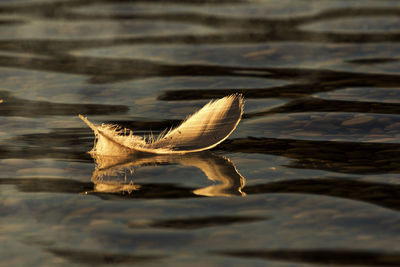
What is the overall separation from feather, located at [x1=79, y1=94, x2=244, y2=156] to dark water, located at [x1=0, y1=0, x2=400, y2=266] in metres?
0.05

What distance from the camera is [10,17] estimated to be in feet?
20.5

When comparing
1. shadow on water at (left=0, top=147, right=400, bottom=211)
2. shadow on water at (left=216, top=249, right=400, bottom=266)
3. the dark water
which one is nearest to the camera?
shadow on water at (left=216, top=249, right=400, bottom=266)

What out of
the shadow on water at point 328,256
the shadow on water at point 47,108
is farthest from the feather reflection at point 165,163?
the shadow on water at point 47,108

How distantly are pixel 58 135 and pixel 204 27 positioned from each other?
262 centimetres

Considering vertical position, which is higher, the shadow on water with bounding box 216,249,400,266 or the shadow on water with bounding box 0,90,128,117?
the shadow on water with bounding box 0,90,128,117

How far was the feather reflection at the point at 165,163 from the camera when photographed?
2684mm

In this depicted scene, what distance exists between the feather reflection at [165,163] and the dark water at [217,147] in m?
0.01

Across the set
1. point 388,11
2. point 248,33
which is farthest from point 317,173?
point 388,11

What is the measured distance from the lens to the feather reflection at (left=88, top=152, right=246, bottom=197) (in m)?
2.68

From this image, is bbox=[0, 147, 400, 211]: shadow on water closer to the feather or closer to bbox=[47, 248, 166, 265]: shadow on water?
the feather

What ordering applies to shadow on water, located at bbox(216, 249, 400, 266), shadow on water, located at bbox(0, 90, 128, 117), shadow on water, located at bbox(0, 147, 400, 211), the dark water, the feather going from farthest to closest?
shadow on water, located at bbox(0, 90, 128, 117), the feather, shadow on water, located at bbox(0, 147, 400, 211), the dark water, shadow on water, located at bbox(216, 249, 400, 266)

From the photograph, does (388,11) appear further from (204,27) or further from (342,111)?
(342,111)

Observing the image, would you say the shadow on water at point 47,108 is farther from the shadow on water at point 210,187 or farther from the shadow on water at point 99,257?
the shadow on water at point 99,257

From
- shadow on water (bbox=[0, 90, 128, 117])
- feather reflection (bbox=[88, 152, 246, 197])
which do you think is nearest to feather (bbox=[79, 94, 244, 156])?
feather reflection (bbox=[88, 152, 246, 197])
